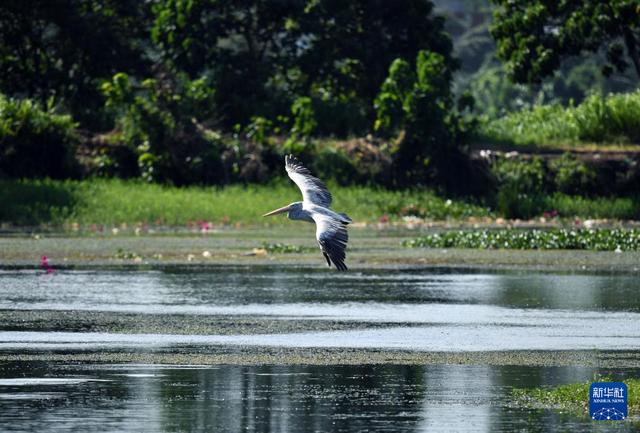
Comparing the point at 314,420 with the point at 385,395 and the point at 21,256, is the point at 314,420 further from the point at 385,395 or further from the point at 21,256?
the point at 21,256

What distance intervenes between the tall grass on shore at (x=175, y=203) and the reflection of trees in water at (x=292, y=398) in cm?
2527

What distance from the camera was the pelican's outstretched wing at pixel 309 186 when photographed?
19578 mm

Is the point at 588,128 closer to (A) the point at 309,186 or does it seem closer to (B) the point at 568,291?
(B) the point at 568,291

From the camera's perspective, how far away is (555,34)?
152 feet

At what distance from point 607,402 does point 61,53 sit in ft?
131

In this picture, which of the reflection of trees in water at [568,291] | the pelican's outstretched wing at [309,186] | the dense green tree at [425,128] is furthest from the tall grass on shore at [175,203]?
the pelican's outstretched wing at [309,186]

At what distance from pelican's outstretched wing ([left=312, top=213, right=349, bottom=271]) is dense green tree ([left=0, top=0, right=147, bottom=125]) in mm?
32430

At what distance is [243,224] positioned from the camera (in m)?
41.2

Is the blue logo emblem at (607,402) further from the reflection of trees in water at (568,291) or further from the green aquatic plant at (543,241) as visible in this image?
the green aquatic plant at (543,241)

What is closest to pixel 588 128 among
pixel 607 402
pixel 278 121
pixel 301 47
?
pixel 278 121

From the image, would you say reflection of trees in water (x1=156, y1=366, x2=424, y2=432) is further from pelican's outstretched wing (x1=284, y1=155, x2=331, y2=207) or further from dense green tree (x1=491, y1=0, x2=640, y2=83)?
dense green tree (x1=491, y1=0, x2=640, y2=83)

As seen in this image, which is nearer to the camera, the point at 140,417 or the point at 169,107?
the point at 140,417

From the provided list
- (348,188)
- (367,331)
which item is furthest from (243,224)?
(367,331)

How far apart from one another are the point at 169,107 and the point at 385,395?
110 feet
